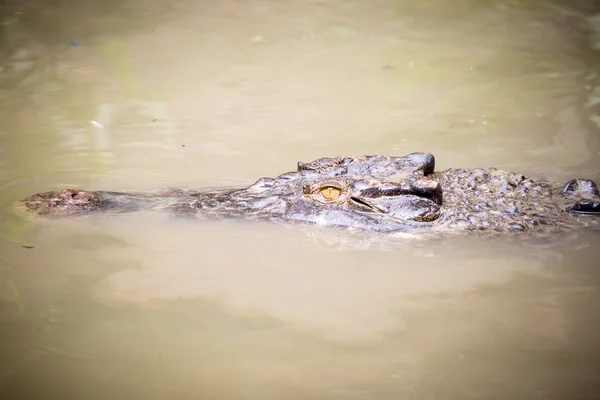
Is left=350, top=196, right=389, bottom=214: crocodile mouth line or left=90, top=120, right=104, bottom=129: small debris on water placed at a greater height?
left=90, top=120, right=104, bottom=129: small debris on water

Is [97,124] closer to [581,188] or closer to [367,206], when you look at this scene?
[367,206]

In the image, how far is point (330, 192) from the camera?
3941 millimetres

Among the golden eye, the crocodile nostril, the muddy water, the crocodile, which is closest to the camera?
the muddy water

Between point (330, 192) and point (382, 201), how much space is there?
1.18ft

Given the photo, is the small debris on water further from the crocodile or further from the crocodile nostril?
the crocodile nostril

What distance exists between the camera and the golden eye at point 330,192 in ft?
12.9

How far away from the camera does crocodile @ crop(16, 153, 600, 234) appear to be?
3.80 m

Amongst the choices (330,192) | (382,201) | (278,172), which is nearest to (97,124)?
(278,172)

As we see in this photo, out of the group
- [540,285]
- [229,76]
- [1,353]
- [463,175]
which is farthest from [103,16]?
[540,285]

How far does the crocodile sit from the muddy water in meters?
0.14

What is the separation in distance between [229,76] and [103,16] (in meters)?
2.46

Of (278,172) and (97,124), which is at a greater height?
(97,124)

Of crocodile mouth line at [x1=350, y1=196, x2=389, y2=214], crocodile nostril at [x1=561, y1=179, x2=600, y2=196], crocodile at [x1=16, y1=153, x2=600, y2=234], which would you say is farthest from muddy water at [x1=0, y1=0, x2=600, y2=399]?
crocodile nostril at [x1=561, y1=179, x2=600, y2=196]

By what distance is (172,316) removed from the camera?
116 inches
